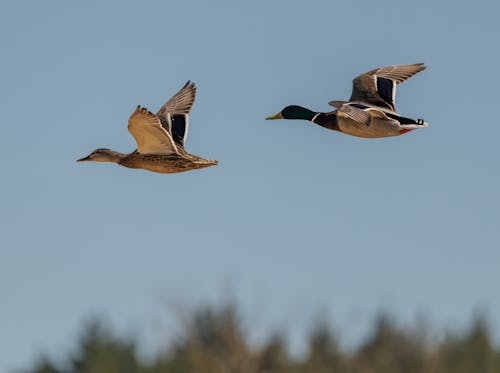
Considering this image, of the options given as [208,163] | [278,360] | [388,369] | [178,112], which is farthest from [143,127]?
[388,369]

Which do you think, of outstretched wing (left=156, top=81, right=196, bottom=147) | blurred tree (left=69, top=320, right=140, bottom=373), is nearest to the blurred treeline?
blurred tree (left=69, top=320, right=140, bottom=373)

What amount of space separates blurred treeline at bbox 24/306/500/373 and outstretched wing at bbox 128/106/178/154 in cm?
4099

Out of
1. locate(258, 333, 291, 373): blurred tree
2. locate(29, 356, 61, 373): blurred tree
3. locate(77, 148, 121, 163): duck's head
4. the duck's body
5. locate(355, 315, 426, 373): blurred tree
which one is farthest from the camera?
locate(29, 356, 61, 373): blurred tree

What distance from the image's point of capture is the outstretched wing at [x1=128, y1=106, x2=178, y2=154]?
21531 mm

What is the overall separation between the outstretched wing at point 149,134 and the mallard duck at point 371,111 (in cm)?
255

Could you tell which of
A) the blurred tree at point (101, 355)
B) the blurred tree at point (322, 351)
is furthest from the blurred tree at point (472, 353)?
the blurred tree at point (101, 355)

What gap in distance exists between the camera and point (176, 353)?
76.1 meters

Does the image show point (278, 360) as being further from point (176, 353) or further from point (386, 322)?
Result: point (386, 322)

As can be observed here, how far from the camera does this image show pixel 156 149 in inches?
888

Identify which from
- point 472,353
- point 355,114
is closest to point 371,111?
point 355,114

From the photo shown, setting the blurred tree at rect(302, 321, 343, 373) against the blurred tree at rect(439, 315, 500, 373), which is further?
the blurred tree at rect(439, 315, 500, 373)

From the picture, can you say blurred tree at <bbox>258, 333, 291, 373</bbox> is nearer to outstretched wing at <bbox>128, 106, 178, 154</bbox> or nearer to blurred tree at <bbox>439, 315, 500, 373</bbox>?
blurred tree at <bbox>439, 315, 500, 373</bbox>

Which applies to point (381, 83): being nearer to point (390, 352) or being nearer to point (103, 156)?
point (103, 156)

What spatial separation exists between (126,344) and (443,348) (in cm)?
1762
